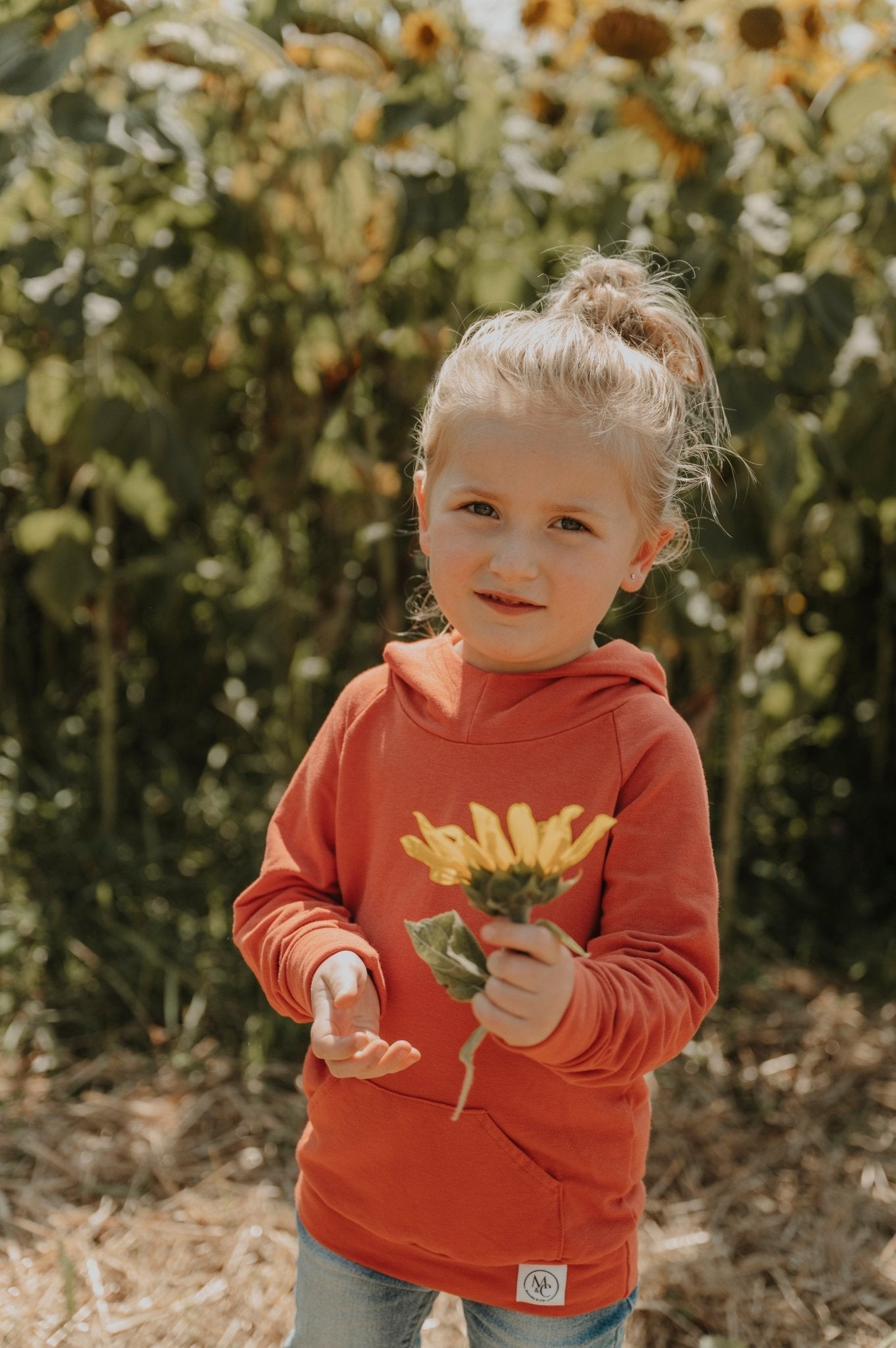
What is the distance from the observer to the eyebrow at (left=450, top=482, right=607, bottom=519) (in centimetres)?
105

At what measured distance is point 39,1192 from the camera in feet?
6.77

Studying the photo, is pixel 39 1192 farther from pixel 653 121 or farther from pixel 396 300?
pixel 653 121

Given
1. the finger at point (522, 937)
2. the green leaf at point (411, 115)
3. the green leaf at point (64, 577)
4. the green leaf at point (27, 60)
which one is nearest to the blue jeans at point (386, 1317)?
the finger at point (522, 937)

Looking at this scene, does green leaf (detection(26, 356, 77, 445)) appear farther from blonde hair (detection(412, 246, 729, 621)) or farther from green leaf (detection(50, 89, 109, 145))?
blonde hair (detection(412, 246, 729, 621))

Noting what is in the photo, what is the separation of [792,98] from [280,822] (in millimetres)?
1796

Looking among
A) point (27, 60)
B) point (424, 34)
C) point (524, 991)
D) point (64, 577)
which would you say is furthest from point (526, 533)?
point (424, 34)

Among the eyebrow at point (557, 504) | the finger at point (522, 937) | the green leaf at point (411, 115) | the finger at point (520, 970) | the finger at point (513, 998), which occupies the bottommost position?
the finger at point (513, 998)

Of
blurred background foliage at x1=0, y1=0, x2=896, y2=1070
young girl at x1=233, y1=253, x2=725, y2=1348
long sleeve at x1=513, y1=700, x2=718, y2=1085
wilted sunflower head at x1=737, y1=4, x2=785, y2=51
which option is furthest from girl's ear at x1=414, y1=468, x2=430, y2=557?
wilted sunflower head at x1=737, y1=4, x2=785, y2=51

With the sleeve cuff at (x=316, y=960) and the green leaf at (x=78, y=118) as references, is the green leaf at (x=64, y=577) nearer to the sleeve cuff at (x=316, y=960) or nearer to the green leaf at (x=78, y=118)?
the green leaf at (x=78, y=118)

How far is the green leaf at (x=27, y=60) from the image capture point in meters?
1.64

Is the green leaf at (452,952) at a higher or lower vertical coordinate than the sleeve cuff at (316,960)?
higher

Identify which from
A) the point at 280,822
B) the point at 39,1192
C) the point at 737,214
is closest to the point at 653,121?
the point at 737,214

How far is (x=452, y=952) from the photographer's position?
0.86 meters

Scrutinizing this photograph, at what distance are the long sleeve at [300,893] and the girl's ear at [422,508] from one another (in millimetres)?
174
